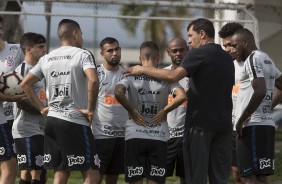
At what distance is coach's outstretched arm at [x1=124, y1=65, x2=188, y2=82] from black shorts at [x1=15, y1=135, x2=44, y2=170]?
5.28 feet

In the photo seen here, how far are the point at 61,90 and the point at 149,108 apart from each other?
110 cm

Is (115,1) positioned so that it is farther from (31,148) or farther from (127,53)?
(31,148)

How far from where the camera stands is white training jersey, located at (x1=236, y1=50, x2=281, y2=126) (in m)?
8.98

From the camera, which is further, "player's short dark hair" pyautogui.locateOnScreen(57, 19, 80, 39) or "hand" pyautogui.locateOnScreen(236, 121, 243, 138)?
"hand" pyautogui.locateOnScreen(236, 121, 243, 138)

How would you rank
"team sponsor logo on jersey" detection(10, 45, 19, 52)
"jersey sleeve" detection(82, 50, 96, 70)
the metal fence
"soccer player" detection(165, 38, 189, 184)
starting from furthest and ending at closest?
the metal fence
"team sponsor logo on jersey" detection(10, 45, 19, 52)
"soccer player" detection(165, 38, 189, 184)
"jersey sleeve" detection(82, 50, 96, 70)

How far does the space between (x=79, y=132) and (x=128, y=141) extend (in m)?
0.80

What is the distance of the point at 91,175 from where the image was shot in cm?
873

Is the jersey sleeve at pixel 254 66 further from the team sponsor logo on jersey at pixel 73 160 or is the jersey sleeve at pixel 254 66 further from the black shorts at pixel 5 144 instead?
the black shorts at pixel 5 144

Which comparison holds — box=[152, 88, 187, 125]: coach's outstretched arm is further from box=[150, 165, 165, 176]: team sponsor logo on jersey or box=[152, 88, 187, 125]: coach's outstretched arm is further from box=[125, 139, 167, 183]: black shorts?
box=[150, 165, 165, 176]: team sponsor logo on jersey

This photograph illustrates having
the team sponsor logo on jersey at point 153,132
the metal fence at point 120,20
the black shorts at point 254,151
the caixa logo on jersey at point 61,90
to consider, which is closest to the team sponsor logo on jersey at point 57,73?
the caixa logo on jersey at point 61,90

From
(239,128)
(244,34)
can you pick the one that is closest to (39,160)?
(239,128)

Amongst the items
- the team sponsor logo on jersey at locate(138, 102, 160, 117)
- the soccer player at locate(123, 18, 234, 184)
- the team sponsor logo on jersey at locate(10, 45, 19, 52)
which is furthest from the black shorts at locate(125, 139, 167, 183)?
the team sponsor logo on jersey at locate(10, 45, 19, 52)

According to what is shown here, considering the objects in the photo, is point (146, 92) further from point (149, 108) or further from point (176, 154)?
point (176, 154)

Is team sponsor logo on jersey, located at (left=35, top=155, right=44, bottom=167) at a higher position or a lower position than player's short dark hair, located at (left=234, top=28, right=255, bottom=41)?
lower
